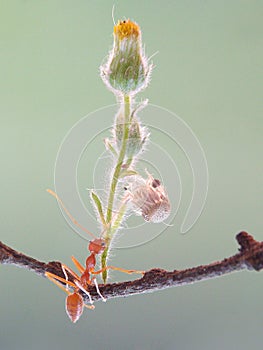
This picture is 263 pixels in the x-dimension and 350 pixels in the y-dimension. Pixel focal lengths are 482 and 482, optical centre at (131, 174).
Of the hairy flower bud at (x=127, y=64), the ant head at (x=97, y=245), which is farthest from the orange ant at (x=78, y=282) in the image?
the hairy flower bud at (x=127, y=64)

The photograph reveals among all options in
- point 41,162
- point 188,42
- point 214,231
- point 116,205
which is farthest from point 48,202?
point 116,205

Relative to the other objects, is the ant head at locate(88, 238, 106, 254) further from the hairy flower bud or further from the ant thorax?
the hairy flower bud

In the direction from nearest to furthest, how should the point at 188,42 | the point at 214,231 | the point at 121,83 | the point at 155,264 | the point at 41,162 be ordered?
the point at 121,83 → the point at 155,264 → the point at 214,231 → the point at 41,162 → the point at 188,42

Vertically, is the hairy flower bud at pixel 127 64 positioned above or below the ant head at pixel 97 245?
above

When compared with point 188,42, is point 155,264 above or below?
below

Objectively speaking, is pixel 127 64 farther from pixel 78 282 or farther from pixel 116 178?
pixel 78 282

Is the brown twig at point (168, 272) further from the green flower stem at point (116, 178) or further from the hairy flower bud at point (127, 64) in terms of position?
the hairy flower bud at point (127, 64)

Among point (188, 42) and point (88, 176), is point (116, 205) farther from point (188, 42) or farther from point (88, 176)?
point (188, 42)
